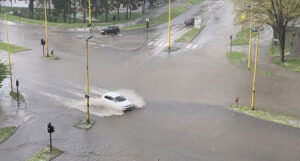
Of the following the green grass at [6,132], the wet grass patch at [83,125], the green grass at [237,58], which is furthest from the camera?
the green grass at [237,58]

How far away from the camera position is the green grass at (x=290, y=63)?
53484 millimetres

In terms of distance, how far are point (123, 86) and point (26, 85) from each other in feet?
34.5

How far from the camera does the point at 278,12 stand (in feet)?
176

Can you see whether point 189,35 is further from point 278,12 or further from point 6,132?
point 6,132

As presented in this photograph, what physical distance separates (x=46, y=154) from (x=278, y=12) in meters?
35.2

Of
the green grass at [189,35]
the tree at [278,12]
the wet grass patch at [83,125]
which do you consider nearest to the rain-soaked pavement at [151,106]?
the wet grass patch at [83,125]

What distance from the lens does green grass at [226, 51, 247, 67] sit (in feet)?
184

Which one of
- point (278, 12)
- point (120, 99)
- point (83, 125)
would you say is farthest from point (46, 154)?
point (278, 12)

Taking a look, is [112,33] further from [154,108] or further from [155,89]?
[154,108]

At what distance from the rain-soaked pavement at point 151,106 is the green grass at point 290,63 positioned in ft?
11.8

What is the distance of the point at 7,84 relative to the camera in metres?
47.2

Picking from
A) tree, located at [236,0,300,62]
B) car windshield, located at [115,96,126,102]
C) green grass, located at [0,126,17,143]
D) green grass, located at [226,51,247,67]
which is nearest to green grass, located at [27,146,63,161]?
green grass, located at [0,126,17,143]

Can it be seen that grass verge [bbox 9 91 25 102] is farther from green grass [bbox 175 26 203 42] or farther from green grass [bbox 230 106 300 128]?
green grass [bbox 175 26 203 42]

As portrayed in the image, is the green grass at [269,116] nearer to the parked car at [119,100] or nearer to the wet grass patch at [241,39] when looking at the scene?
the parked car at [119,100]
